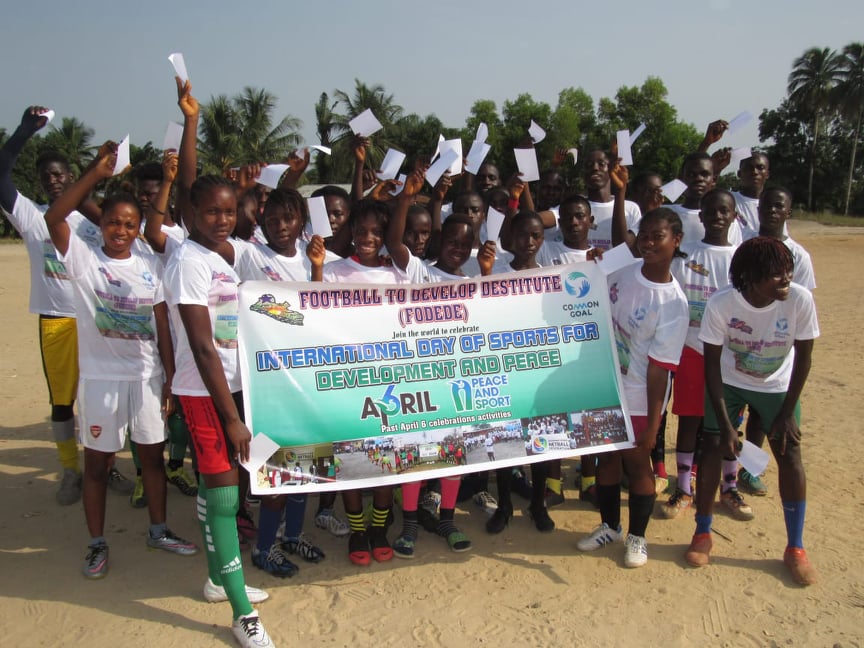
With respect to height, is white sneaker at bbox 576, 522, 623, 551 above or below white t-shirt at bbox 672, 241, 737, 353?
below

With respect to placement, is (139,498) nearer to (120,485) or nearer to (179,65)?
(120,485)

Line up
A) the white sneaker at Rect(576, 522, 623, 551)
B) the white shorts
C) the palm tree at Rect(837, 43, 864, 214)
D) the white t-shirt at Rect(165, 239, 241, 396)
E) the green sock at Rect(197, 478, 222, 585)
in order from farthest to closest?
the palm tree at Rect(837, 43, 864, 214) → the white sneaker at Rect(576, 522, 623, 551) → the white shorts → the green sock at Rect(197, 478, 222, 585) → the white t-shirt at Rect(165, 239, 241, 396)

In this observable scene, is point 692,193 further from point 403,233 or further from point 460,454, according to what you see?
point 460,454

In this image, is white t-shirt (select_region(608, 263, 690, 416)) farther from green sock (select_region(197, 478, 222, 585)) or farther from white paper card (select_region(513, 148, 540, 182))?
green sock (select_region(197, 478, 222, 585))

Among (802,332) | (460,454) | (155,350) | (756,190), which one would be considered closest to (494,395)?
(460,454)

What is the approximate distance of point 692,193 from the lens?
17.7ft

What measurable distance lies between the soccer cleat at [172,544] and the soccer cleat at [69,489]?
108cm

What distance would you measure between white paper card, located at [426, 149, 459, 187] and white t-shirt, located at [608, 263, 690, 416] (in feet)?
4.62

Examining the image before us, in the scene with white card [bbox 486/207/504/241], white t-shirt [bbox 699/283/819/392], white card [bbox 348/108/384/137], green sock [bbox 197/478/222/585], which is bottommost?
green sock [bbox 197/478/222/585]

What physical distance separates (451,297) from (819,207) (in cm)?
4676

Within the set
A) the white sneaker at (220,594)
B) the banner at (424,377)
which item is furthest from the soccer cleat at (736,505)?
the white sneaker at (220,594)

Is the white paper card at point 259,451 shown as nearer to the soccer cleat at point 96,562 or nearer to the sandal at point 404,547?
the sandal at point 404,547

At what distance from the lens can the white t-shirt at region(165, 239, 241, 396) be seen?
313 centimetres

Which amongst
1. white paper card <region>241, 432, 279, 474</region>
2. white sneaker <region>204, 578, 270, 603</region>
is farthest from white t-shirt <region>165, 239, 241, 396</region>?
white sneaker <region>204, 578, 270, 603</region>
